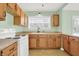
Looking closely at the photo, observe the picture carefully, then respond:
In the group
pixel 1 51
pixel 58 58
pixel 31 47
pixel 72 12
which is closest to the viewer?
pixel 58 58

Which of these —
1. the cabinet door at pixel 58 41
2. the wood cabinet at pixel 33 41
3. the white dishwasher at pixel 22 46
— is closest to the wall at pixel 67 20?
the cabinet door at pixel 58 41

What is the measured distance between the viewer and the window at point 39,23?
780 cm

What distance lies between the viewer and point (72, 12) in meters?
7.37

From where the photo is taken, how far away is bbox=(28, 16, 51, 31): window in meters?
7.80

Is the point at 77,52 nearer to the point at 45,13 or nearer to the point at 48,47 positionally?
the point at 48,47

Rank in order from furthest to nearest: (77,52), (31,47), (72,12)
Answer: (72,12) < (31,47) < (77,52)

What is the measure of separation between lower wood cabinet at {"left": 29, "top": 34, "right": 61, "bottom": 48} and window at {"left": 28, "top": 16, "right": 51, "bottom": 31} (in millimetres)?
924

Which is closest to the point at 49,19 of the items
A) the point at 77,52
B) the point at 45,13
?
the point at 45,13

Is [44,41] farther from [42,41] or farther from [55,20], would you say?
[55,20]

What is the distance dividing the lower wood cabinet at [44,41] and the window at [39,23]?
3.03 ft

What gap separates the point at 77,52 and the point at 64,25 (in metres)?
3.23

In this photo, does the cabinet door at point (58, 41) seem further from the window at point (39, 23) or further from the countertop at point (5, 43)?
the countertop at point (5, 43)

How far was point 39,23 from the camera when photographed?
26.0ft

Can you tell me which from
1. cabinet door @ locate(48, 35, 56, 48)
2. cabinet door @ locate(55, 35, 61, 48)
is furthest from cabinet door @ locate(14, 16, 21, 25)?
cabinet door @ locate(55, 35, 61, 48)
